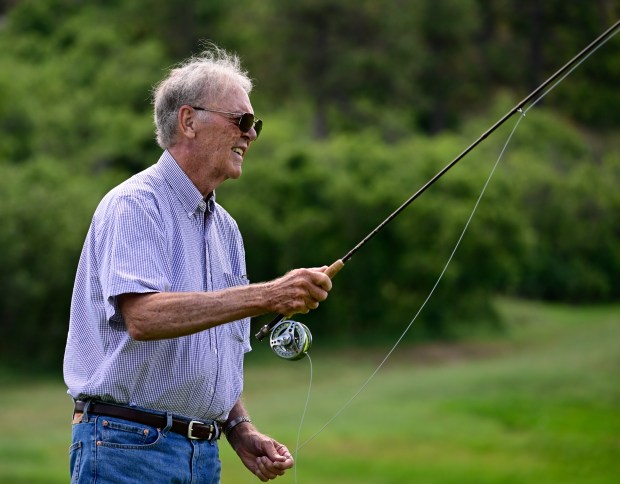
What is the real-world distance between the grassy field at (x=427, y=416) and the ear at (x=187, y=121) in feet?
27.8

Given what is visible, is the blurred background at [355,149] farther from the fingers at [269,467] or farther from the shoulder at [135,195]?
the shoulder at [135,195]

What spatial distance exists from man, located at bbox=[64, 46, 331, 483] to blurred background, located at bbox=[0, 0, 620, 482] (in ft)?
60.6

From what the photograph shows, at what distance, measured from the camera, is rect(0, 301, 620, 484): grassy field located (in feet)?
47.7

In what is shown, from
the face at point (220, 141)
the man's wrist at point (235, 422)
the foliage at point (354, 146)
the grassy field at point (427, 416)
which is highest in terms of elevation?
the foliage at point (354, 146)

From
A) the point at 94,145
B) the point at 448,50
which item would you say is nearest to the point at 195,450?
the point at 94,145

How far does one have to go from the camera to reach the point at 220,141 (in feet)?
10.9

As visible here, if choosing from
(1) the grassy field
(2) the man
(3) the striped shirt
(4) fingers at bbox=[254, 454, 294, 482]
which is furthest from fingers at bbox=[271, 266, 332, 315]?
(1) the grassy field

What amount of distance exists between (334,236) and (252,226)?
7.37 ft

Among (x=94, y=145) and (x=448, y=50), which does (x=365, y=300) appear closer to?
(x=94, y=145)

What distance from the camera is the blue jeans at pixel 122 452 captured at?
3145 mm

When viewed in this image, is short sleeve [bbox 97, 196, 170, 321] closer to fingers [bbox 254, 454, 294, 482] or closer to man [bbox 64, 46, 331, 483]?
man [bbox 64, 46, 331, 483]

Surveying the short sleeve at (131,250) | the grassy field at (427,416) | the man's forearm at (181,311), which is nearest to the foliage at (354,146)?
the grassy field at (427,416)

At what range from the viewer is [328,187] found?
27.2m

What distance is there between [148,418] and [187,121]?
0.82 metres
